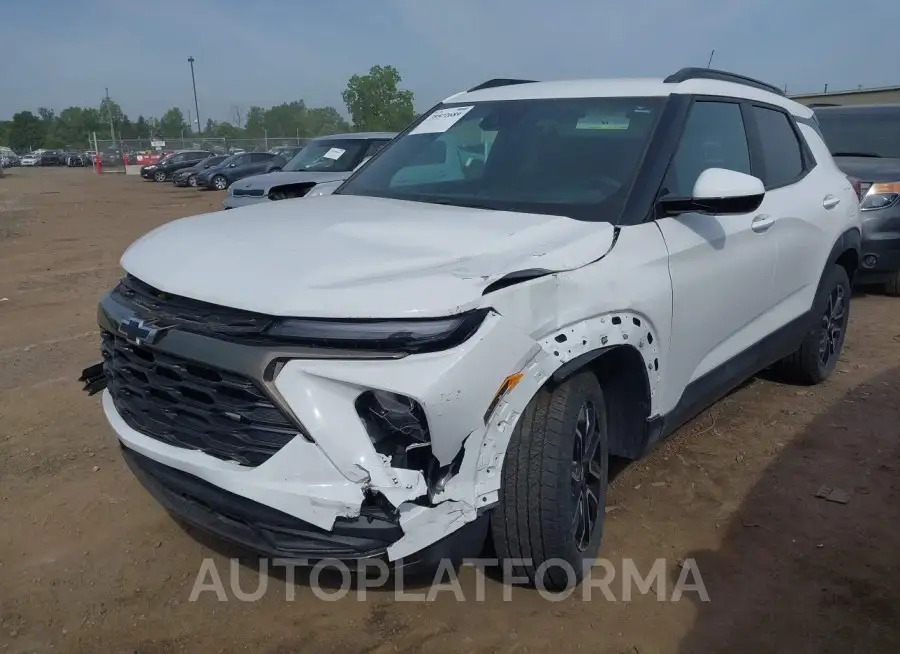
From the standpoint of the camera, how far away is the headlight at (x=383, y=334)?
206 centimetres

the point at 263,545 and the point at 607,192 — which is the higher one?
the point at 607,192

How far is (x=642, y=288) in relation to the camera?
273 centimetres

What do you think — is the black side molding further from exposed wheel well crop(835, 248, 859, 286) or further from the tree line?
the tree line

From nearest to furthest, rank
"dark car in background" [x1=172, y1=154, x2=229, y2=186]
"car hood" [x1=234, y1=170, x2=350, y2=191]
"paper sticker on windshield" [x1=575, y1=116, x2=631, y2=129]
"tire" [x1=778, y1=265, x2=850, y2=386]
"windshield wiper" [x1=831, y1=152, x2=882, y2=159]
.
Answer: "paper sticker on windshield" [x1=575, y1=116, x2=631, y2=129] → "tire" [x1=778, y1=265, x2=850, y2=386] → "windshield wiper" [x1=831, y1=152, x2=882, y2=159] → "car hood" [x1=234, y1=170, x2=350, y2=191] → "dark car in background" [x1=172, y1=154, x2=229, y2=186]

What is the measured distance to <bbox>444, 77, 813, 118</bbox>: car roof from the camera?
3.42 meters

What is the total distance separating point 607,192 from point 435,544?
156 cm

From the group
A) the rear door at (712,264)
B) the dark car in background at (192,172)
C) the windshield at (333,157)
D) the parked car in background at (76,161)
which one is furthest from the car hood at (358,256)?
the parked car in background at (76,161)

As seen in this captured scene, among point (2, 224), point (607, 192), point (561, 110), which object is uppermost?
point (561, 110)

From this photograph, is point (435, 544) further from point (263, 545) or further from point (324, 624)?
point (324, 624)

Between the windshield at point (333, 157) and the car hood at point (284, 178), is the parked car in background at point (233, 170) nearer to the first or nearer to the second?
the windshield at point (333, 157)

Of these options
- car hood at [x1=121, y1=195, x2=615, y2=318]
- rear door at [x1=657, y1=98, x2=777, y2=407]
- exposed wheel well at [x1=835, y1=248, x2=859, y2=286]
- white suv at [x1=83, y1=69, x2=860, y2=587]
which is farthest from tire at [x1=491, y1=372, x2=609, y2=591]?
exposed wheel well at [x1=835, y1=248, x2=859, y2=286]

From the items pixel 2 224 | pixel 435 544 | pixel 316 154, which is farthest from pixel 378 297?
pixel 2 224

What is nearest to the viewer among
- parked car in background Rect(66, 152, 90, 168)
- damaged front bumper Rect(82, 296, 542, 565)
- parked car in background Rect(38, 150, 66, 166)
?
damaged front bumper Rect(82, 296, 542, 565)

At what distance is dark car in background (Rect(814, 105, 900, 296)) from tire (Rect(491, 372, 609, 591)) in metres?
4.84
